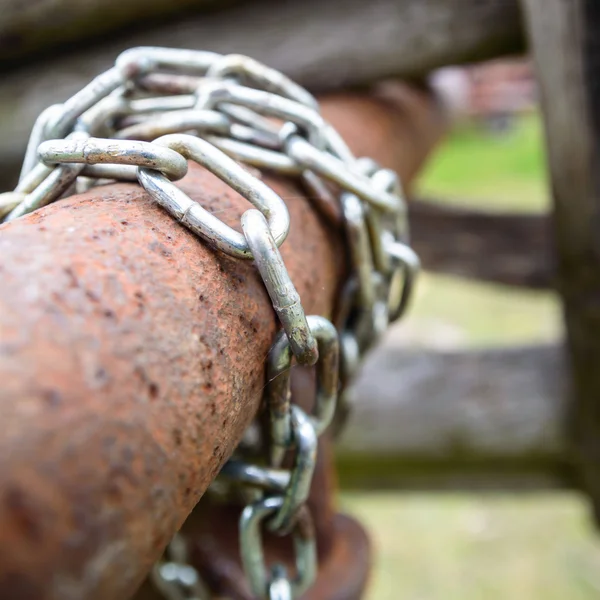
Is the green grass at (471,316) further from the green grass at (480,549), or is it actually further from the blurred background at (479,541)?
the green grass at (480,549)

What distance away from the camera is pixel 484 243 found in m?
1.70

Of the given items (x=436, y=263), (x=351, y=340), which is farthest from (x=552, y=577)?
(x=351, y=340)

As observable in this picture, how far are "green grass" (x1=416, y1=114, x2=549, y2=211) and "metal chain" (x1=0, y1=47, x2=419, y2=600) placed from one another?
15.1ft

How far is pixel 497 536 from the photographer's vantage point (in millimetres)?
2512

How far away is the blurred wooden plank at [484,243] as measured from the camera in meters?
1.62

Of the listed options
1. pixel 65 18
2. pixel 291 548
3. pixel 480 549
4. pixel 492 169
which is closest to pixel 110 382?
pixel 291 548

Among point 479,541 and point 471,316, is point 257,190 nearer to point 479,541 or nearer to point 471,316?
point 479,541

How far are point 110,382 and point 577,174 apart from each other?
0.86 metres

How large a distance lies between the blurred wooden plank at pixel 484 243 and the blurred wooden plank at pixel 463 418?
403 mm

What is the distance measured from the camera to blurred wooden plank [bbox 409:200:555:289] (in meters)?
1.62

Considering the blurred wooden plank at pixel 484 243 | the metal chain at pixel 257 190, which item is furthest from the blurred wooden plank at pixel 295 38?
the blurred wooden plank at pixel 484 243

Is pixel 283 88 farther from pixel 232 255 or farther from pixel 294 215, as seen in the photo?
pixel 232 255

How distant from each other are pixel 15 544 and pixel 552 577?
2.38m

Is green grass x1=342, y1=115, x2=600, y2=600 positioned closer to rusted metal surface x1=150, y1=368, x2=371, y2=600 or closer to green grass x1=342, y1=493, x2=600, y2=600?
green grass x1=342, y1=493, x2=600, y2=600
